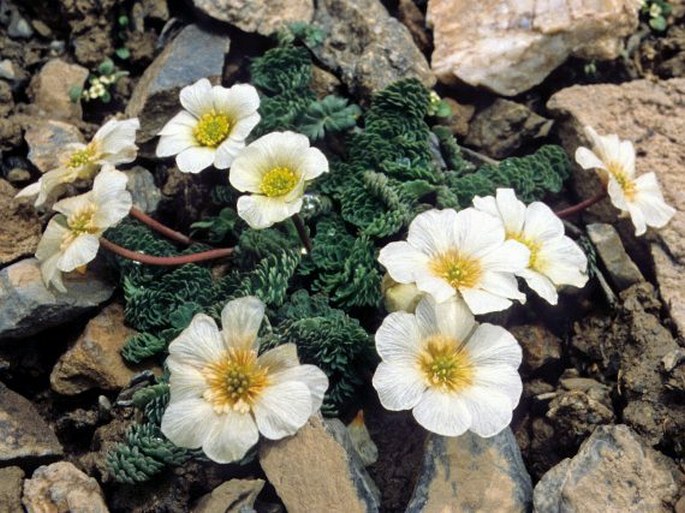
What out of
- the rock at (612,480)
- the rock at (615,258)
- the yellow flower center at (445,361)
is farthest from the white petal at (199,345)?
the rock at (615,258)

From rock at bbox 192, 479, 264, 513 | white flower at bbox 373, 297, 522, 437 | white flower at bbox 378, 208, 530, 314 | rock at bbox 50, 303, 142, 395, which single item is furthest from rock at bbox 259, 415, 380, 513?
rock at bbox 50, 303, 142, 395

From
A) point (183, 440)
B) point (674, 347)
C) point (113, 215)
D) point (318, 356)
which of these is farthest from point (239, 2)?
point (674, 347)

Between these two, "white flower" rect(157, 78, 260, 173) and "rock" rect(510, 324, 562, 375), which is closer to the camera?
"white flower" rect(157, 78, 260, 173)

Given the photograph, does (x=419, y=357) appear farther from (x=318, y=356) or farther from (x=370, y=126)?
(x=370, y=126)

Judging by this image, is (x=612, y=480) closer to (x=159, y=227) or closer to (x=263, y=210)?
(x=263, y=210)

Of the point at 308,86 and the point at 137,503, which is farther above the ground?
the point at 308,86

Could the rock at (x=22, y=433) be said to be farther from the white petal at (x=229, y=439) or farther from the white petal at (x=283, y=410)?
the white petal at (x=283, y=410)

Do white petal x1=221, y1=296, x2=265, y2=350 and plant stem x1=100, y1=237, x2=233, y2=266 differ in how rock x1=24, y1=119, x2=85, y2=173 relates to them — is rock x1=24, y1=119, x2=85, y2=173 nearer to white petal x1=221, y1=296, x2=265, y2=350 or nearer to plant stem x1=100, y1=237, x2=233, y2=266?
plant stem x1=100, y1=237, x2=233, y2=266
